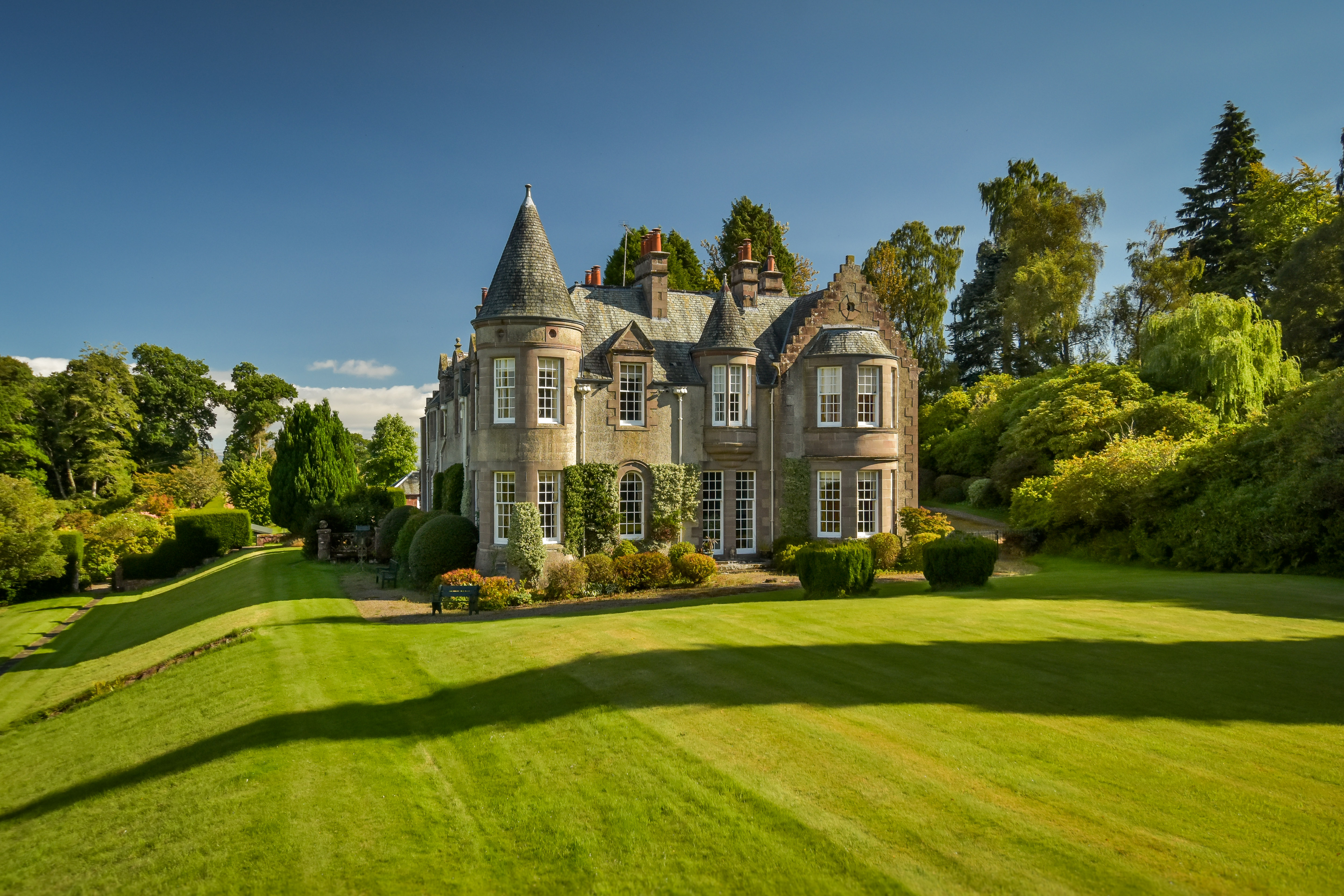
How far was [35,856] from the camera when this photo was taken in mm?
10602

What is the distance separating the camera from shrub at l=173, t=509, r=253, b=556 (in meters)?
44.8

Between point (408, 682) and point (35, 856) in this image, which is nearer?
point (35, 856)

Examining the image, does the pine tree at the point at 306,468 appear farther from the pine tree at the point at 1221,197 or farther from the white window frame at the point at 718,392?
the pine tree at the point at 1221,197

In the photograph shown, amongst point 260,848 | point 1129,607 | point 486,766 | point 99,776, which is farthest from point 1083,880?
point 99,776

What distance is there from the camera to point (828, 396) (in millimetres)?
30953

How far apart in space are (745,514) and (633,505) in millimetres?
4418

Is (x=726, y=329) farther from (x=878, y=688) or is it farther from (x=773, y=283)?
(x=878, y=688)

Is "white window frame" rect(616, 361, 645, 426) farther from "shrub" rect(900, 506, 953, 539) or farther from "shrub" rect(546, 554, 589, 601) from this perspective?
"shrub" rect(900, 506, 953, 539)

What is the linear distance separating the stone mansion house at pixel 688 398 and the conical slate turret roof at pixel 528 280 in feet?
0.17

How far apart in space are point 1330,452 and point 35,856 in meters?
31.1

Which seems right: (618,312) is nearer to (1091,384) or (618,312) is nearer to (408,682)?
(408,682)

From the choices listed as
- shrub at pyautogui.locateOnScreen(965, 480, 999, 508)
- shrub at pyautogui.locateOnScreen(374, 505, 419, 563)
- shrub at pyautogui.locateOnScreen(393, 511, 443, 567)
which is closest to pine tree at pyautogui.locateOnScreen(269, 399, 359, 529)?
shrub at pyautogui.locateOnScreen(374, 505, 419, 563)

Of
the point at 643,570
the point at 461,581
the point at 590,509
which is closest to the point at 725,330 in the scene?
the point at 590,509

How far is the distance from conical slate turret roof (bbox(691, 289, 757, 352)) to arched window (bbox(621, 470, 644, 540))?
5.27m
